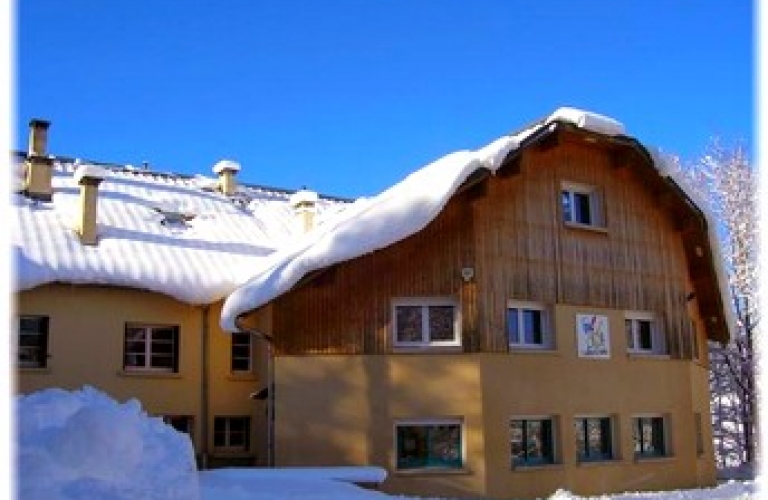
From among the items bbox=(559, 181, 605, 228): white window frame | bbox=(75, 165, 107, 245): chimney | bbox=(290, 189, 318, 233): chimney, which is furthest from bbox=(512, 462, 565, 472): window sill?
bbox=(290, 189, 318, 233): chimney

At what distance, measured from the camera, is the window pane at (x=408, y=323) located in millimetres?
17112

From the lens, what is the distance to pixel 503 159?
1727 cm

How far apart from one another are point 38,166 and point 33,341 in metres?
5.38

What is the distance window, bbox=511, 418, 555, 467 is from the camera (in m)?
17.4

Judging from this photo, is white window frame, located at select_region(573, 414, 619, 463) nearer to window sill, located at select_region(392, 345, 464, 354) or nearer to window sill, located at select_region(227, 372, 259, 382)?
window sill, located at select_region(392, 345, 464, 354)

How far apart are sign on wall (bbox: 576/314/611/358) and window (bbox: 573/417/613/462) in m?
1.47

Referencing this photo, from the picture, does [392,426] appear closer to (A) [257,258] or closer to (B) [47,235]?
(A) [257,258]

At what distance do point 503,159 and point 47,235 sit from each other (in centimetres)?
1083

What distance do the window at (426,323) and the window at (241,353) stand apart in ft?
20.2

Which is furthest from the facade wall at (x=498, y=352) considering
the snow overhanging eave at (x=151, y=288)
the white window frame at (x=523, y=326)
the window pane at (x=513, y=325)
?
the snow overhanging eave at (x=151, y=288)

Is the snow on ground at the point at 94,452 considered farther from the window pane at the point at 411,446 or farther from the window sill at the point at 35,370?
the window sill at the point at 35,370

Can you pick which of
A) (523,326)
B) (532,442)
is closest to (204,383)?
(523,326)

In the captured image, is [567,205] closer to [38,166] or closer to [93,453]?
[38,166]

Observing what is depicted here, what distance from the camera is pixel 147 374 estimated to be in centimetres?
2012
